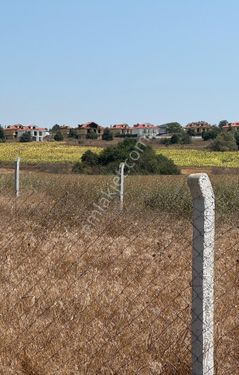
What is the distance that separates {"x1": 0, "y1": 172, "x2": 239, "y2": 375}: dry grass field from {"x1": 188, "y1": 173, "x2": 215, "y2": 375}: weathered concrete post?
46 cm

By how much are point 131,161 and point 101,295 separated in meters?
19.6

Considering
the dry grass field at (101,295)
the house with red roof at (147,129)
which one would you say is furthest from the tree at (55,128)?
the dry grass field at (101,295)

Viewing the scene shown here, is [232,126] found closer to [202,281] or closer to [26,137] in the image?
[26,137]

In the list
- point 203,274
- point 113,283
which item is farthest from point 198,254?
point 113,283

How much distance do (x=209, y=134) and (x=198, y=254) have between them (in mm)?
64477

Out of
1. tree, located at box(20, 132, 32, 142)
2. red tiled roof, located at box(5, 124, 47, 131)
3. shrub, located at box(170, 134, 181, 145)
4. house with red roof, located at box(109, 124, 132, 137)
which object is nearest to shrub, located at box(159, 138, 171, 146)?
shrub, located at box(170, 134, 181, 145)

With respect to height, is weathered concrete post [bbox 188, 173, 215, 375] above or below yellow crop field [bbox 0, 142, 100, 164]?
above

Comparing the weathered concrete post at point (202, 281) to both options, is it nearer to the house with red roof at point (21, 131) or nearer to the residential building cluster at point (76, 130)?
the residential building cluster at point (76, 130)

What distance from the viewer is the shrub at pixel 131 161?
2283 centimetres

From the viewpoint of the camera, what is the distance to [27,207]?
7941mm

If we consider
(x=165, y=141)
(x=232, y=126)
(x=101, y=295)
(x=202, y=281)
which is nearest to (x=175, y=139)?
(x=165, y=141)

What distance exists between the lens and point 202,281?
8.36ft

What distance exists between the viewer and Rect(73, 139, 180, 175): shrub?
22.8 metres

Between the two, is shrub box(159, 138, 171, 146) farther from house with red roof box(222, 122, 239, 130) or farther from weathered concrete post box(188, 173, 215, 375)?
weathered concrete post box(188, 173, 215, 375)
